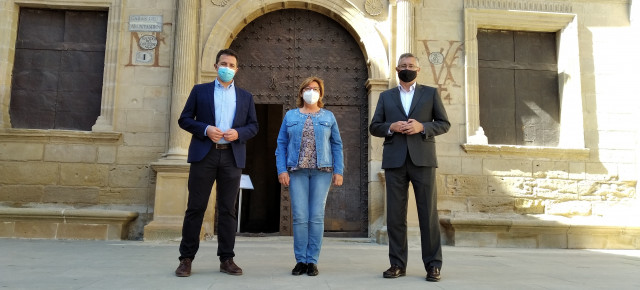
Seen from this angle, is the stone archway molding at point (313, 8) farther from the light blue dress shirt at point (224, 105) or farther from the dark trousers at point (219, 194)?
the dark trousers at point (219, 194)

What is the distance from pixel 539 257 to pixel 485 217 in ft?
6.72

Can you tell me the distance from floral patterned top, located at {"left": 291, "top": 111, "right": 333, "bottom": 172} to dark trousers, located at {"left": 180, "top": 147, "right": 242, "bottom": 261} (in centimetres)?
56

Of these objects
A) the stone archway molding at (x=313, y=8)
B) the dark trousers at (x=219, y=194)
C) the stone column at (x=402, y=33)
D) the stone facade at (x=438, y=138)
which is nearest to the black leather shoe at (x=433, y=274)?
the dark trousers at (x=219, y=194)

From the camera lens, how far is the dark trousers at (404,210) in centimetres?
417

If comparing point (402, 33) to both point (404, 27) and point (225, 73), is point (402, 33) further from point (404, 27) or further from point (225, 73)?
point (225, 73)

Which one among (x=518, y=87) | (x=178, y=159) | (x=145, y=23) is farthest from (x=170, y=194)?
(x=518, y=87)

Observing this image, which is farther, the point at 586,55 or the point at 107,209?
the point at 586,55

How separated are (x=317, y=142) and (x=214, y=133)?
855 millimetres

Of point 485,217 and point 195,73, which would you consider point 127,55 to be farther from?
point 485,217

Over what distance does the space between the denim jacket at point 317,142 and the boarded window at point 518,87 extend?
5153 millimetres

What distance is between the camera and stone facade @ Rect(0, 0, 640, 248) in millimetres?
7891

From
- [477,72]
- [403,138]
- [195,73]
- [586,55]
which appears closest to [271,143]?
[195,73]

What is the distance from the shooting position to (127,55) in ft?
27.1

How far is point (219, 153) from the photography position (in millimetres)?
4242
